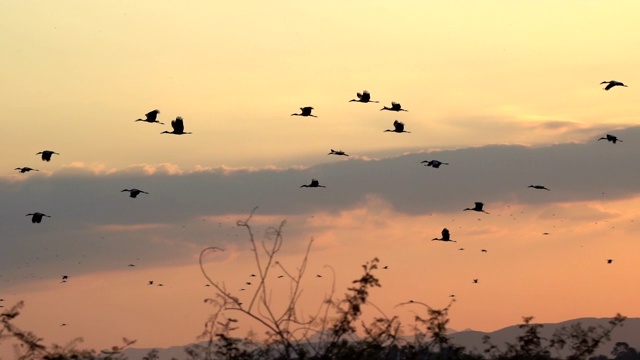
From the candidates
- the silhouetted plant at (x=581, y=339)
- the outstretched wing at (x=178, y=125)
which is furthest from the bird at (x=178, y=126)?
the silhouetted plant at (x=581, y=339)

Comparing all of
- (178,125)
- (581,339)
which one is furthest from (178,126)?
(581,339)

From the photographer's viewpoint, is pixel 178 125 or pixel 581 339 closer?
pixel 581 339

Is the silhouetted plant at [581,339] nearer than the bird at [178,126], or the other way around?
the silhouetted plant at [581,339]

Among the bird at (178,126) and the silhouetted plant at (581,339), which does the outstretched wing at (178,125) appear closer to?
the bird at (178,126)

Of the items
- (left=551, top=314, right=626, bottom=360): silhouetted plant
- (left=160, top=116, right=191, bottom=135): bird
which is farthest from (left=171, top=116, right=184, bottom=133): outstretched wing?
(left=551, top=314, right=626, bottom=360): silhouetted plant

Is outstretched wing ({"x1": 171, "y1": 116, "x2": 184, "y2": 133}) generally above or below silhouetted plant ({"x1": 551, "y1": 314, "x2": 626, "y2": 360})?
above

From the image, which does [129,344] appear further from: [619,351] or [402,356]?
[619,351]

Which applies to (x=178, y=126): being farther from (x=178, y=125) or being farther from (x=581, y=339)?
(x=581, y=339)

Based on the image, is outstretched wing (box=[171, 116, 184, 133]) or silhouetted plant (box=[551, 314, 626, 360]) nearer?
silhouetted plant (box=[551, 314, 626, 360])

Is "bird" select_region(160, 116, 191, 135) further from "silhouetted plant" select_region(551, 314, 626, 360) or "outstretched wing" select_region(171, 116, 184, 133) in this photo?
"silhouetted plant" select_region(551, 314, 626, 360)

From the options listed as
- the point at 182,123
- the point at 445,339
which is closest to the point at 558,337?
the point at 445,339

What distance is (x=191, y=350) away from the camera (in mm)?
23922

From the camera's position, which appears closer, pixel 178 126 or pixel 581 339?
pixel 581 339

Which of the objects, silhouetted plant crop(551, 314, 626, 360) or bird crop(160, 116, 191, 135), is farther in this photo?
bird crop(160, 116, 191, 135)
